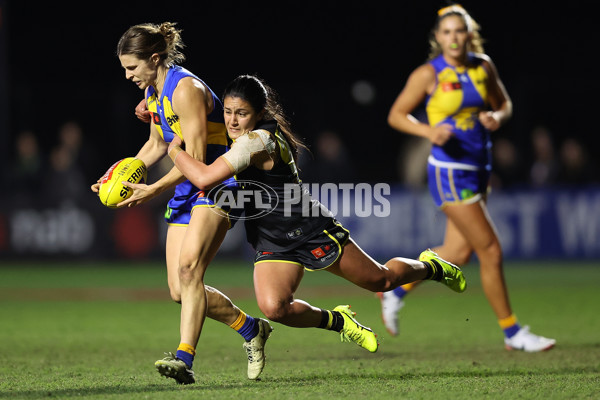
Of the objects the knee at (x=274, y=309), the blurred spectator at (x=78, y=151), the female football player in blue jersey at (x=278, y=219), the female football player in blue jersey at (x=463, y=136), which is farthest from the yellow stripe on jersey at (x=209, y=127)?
the blurred spectator at (x=78, y=151)

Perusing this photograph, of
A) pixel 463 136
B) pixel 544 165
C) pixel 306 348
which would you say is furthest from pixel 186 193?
pixel 544 165

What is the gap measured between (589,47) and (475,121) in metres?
15.8

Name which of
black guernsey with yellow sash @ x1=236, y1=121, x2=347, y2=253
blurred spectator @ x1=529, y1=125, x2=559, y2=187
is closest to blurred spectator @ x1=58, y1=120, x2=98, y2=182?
blurred spectator @ x1=529, y1=125, x2=559, y2=187

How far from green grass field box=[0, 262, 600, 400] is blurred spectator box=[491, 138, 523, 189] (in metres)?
2.67

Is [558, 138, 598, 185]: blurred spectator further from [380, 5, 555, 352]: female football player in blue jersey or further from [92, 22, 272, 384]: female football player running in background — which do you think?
[92, 22, 272, 384]: female football player running in background

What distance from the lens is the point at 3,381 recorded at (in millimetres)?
5855

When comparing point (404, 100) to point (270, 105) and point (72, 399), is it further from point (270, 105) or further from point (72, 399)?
point (72, 399)

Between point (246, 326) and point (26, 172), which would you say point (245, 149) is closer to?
point (246, 326)

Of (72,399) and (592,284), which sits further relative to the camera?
(592,284)

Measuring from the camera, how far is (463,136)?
24.4 ft

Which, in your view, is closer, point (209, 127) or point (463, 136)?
point (209, 127)

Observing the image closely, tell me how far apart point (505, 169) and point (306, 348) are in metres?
8.98

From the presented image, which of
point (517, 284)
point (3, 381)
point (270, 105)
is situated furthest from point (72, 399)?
point (517, 284)

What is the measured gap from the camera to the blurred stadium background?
50.0 ft
